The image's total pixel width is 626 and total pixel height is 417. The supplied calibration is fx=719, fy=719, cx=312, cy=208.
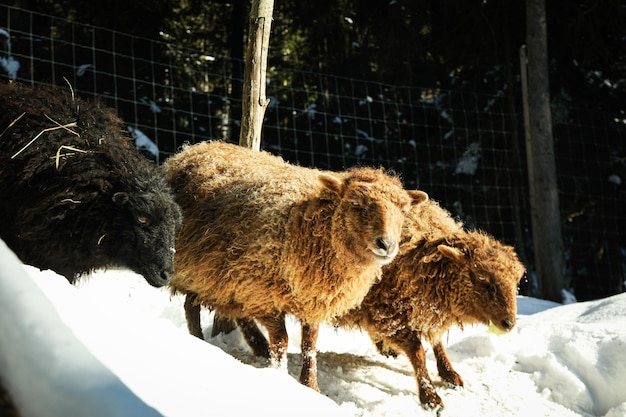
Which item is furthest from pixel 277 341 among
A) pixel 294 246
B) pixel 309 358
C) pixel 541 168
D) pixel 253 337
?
pixel 541 168

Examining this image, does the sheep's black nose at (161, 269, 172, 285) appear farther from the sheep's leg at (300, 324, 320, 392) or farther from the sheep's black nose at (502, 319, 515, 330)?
the sheep's black nose at (502, 319, 515, 330)

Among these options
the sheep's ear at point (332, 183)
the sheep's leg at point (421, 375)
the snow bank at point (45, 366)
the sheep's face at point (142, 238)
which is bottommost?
the sheep's leg at point (421, 375)

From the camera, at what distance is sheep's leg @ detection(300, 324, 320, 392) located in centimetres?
430

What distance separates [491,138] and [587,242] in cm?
218

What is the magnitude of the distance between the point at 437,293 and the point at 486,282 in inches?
13.4

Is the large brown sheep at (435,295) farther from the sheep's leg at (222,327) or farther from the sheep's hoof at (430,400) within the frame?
the sheep's leg at (222,327)

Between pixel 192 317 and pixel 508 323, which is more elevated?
pixel 508 323

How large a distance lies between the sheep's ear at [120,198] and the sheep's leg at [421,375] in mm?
2066

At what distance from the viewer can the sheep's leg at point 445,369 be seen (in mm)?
4969

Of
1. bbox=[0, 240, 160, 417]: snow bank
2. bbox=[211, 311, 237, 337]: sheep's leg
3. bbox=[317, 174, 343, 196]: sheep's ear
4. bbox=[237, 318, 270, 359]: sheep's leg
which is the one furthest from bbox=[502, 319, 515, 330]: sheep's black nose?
bbox=[0, 240, 160, 417]: snow bank

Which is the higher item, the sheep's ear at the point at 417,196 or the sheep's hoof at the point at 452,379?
the sheep's ear at the point at 417,196

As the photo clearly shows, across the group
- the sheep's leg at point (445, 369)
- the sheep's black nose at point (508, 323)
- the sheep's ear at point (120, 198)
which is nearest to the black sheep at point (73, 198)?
the sheep's ear at point (120, 198)

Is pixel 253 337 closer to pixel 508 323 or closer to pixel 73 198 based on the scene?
pixel 73 198

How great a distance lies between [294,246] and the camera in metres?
4.43
